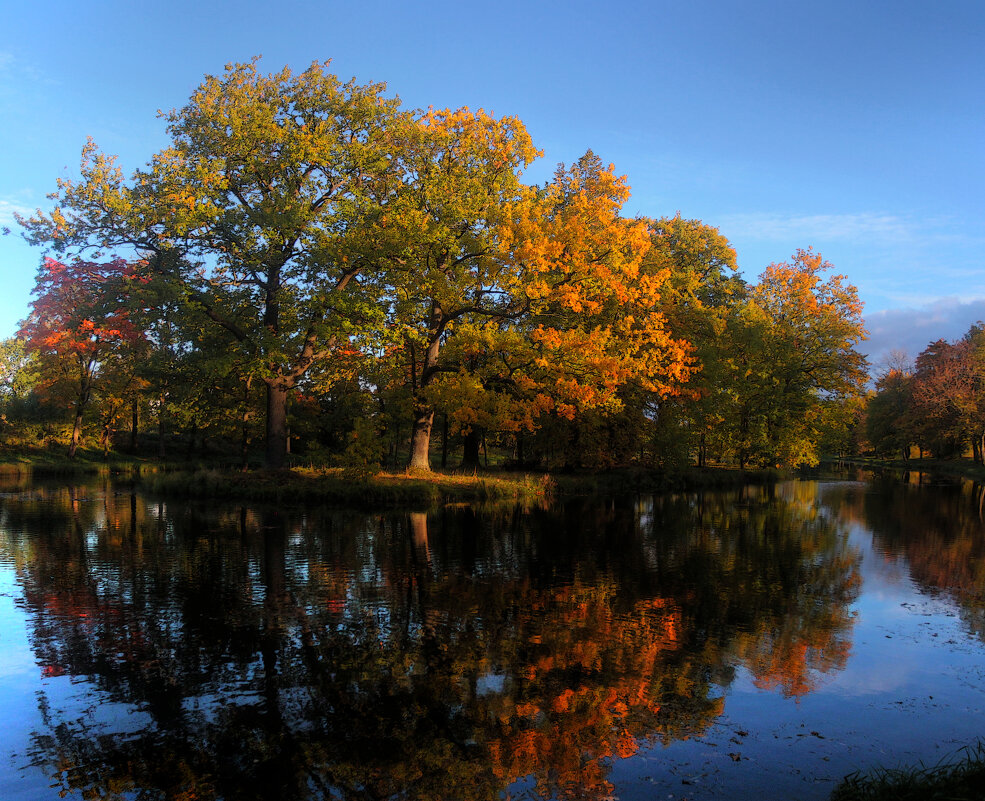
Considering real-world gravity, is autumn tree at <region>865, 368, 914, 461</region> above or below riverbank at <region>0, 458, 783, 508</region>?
above

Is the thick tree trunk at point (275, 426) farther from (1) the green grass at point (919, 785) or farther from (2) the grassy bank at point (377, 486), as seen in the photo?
(1) the green grass at point (919, 785)

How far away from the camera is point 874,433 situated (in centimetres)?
9162

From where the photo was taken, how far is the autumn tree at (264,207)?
27203 millimetres

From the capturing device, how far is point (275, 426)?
31.9 m

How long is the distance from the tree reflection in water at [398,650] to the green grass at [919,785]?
160 cm

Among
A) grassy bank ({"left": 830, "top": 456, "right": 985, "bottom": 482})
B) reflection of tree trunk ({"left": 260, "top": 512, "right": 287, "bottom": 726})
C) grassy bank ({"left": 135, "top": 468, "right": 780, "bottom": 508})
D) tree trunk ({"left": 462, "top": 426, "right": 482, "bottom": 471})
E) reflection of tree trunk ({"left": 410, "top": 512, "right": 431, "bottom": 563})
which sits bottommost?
grassy bank ({"left": 830, "top": 456, "right": 985, "bottom": 482})

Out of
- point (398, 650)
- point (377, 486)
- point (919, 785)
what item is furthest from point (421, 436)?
point (919, 785)

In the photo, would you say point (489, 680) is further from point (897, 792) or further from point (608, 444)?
point (608, 444)

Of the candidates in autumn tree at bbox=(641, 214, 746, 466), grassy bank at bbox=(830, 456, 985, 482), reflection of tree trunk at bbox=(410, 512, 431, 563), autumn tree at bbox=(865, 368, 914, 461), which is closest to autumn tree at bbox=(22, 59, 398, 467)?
reflection of tree trunk at bbox=(410, 512, 431, 563)

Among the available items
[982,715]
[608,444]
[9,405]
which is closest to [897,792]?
[982,715]

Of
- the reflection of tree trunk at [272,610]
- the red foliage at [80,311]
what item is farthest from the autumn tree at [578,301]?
the red foliage at [80,311]

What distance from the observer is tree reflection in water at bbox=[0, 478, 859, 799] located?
5855mm

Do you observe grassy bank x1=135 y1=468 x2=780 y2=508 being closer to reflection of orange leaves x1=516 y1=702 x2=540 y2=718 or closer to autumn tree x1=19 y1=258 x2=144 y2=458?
autumn tree x1=19 y1=258 x2=144 y2=458

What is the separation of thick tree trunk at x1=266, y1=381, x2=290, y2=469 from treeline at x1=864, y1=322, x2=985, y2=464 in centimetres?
4740
